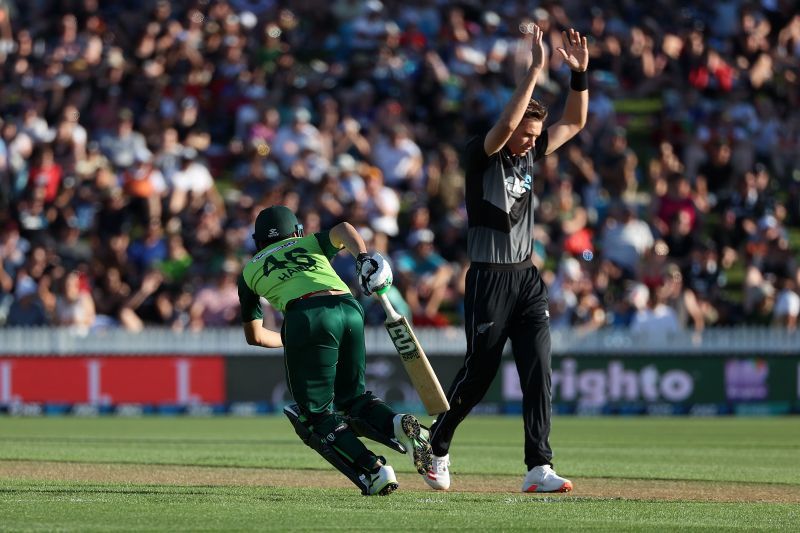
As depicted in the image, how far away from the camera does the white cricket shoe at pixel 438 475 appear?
9.77 metres

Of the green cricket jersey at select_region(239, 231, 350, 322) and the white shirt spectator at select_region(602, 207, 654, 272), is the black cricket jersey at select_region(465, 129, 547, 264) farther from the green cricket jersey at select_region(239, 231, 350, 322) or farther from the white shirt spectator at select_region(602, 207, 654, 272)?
the white shirt spectator at select_region(602, 207, 654, 272)

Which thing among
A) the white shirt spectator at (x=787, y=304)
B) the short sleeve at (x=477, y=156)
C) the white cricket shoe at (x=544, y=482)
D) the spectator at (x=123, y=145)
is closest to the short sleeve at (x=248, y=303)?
the short sleeve at (x=477, y=156)

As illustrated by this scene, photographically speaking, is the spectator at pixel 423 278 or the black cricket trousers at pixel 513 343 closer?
the black cricket trousers at pixel 513 343

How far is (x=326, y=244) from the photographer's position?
9.40 metres

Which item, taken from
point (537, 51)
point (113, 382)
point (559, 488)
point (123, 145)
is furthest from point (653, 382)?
point (537, 51)

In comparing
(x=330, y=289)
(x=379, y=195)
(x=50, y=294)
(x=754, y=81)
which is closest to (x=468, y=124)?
(x=379, y=195)

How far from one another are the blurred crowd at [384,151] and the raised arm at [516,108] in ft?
38.5

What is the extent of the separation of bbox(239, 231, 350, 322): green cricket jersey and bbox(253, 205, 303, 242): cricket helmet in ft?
0.30

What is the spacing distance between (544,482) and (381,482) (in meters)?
1.17

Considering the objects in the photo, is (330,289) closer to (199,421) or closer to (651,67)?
(199,421)

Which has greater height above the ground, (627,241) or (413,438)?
(627,241)

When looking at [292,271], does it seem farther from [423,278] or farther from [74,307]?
[74,307]

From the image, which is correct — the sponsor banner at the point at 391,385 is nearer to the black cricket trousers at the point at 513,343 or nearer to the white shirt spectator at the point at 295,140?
the white shirt spectator at the point at 295,140

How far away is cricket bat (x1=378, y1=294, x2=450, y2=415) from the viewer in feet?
30.6
